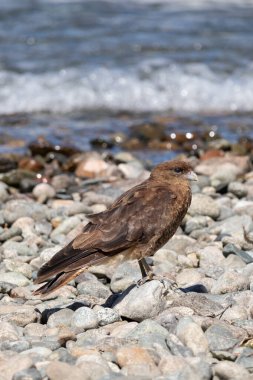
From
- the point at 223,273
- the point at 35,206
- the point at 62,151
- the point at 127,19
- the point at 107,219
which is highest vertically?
the point at 107,219

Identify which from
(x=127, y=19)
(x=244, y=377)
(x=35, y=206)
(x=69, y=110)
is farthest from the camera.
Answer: (x=127, y=19)

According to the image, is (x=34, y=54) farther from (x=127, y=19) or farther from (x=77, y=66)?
(x=127, y=19)

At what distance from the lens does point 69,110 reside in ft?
45.1

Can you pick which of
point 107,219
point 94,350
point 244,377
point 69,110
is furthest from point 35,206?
point 69,110

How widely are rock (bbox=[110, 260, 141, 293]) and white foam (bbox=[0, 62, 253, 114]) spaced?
7.26m

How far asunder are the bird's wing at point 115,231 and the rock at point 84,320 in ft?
1.08

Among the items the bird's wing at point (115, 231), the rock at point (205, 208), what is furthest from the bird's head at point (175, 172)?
the rock at point (205, 208)

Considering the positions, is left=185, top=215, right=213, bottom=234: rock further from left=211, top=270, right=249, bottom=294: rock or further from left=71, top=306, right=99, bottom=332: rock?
left=71, top=306, right=99, bottom=332: rock

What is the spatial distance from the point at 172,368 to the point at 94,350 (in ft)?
1.55

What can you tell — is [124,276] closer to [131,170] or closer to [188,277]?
[188,277]

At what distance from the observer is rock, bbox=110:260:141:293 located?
20.6ft

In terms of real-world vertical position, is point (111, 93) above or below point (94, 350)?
below

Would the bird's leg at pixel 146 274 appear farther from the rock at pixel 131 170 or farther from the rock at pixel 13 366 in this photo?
the rock at pixel 131 170

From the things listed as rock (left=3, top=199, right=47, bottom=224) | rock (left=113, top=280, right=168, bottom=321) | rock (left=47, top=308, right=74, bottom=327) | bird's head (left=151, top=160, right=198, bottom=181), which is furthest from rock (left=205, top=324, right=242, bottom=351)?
rock (left=3, top=199, right=47, bottom=224)
